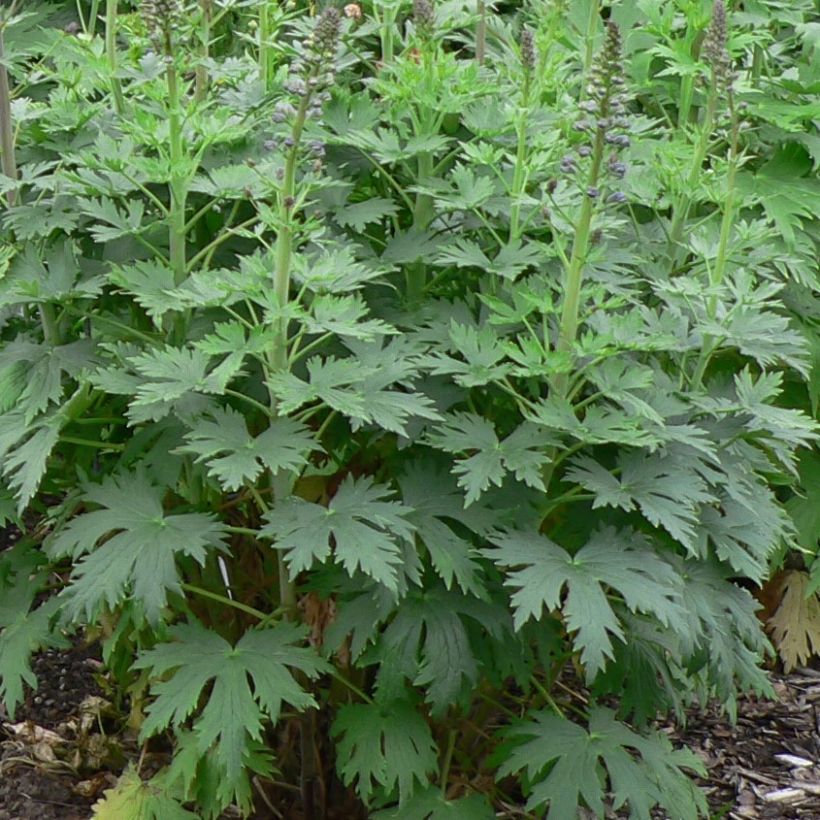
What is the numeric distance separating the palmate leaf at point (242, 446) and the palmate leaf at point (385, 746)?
0.51 m

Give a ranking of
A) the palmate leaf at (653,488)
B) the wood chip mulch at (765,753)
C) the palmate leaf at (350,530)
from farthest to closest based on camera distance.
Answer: the wood chip mulch at (765,753) → the palmate leaf at (653,488) → the palmate leaf at (350,530)

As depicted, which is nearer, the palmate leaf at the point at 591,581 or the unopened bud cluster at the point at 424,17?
the palmate leaf at the point at 591,581

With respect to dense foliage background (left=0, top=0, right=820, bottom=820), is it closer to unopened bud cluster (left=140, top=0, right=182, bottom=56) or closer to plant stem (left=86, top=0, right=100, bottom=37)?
unopened bud cluster (left=140, top=0, right=182, bottom=56)

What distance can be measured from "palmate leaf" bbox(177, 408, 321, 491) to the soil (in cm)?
101

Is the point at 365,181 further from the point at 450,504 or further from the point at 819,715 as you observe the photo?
the point at 819,715

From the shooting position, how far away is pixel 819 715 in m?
3.54

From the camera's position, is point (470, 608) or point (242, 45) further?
point (242, 45)

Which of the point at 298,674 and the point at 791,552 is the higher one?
the point at 298,674

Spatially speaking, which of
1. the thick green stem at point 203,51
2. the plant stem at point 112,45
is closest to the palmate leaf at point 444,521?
the thick green stem at point 203,51

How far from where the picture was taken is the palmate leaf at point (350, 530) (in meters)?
1.95

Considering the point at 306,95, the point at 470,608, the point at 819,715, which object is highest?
the point at 306,95

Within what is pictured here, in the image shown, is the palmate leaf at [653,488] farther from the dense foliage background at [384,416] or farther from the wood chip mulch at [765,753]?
the wood chip mulch at [765,753]

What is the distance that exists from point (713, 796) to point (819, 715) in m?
0.60

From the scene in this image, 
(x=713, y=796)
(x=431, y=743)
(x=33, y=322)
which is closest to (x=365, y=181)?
(x=33, y=322)
